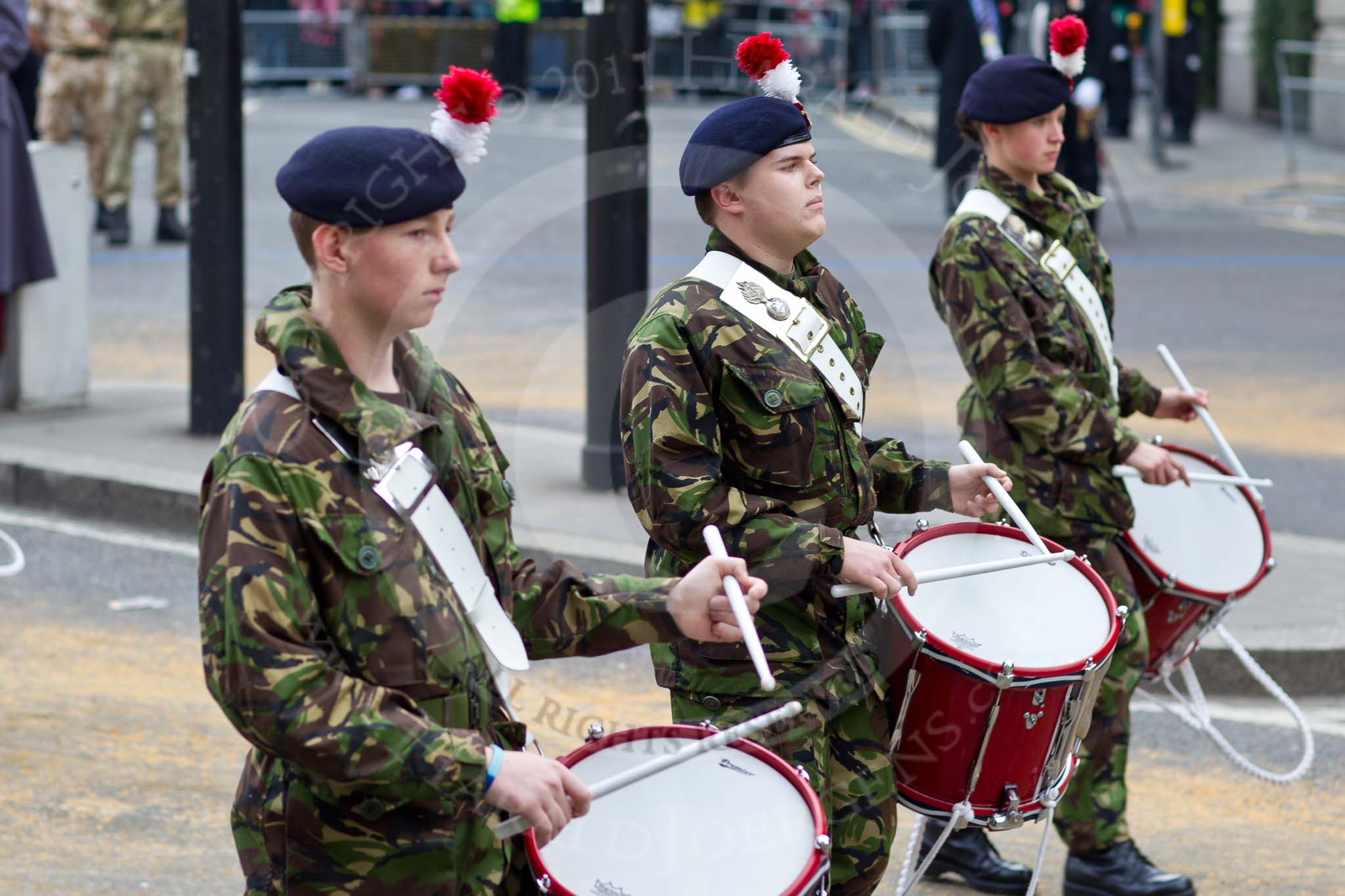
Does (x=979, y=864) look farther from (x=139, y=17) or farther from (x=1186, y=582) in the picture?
(x=139, y=17)

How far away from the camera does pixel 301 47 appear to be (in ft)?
91.5

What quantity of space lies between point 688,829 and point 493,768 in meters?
0.45

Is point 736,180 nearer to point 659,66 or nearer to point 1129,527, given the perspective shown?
point 1129,527

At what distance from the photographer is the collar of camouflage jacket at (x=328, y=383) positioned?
260cm

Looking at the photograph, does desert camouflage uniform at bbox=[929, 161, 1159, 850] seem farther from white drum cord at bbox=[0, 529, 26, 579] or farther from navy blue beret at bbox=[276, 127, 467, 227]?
white drum cord at bbox=[0, 529, 26, 579]

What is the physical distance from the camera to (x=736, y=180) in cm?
368

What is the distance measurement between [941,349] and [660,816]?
8.64 m

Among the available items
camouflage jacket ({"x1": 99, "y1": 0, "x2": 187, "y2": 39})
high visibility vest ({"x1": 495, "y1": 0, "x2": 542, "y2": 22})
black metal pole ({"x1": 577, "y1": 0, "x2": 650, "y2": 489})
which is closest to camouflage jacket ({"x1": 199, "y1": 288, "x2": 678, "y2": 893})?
black metal pole ({"x1": 577, "y1": 0, "x2": 650, "y2": 489})

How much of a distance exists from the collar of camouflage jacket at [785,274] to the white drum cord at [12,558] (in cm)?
423

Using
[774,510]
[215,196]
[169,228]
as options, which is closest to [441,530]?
[774,510]

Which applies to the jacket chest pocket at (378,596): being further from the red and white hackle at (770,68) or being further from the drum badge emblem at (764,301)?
the red and white hackle at (770,68)

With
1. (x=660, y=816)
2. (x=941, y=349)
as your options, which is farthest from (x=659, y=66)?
(x=660, y=816)

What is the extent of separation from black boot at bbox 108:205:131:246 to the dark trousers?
1118 centimetres

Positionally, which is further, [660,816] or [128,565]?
[128,565]
